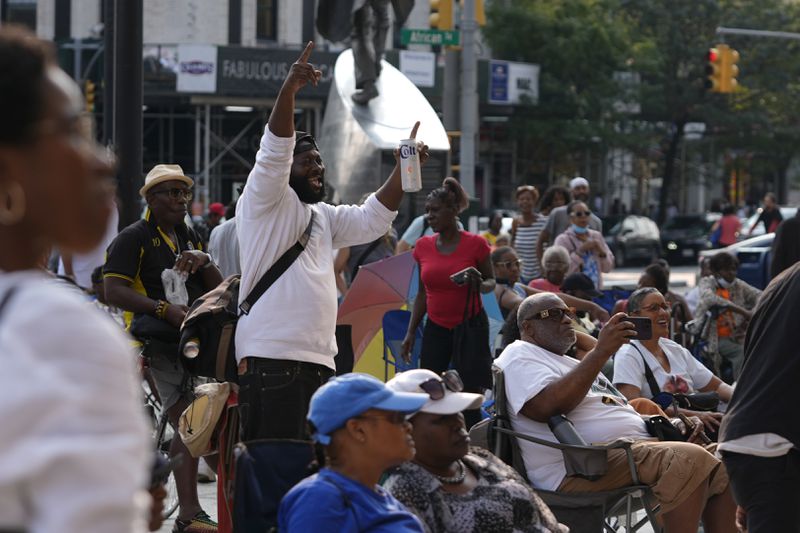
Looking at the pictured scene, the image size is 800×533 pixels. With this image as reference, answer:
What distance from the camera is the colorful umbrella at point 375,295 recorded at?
1039 centimetres

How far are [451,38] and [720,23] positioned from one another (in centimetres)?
2863

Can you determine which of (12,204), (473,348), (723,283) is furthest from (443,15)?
(12,204)

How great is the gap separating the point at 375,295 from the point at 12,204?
8.49 meters

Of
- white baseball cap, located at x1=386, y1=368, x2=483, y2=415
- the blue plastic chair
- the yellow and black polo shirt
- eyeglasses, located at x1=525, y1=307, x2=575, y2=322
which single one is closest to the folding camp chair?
eyeglasses, located at x1=525, y1=307, x2=575, y2=322

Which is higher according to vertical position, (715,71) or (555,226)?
(715,71)

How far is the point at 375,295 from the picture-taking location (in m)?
10.6

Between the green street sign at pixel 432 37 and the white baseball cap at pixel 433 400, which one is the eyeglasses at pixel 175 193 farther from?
the green street sign at pixel 432 37

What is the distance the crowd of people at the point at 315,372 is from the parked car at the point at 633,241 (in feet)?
92.0

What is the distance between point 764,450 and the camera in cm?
500

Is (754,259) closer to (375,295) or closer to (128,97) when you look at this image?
(375,295)

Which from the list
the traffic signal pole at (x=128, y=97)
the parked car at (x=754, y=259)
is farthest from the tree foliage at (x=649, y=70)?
the traffic signal pole at (x=128, y=97)

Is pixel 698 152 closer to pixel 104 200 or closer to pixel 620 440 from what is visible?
pixel 620 440

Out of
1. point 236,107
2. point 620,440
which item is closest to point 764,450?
point 620,440

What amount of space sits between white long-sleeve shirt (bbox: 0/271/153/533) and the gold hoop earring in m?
0.09
